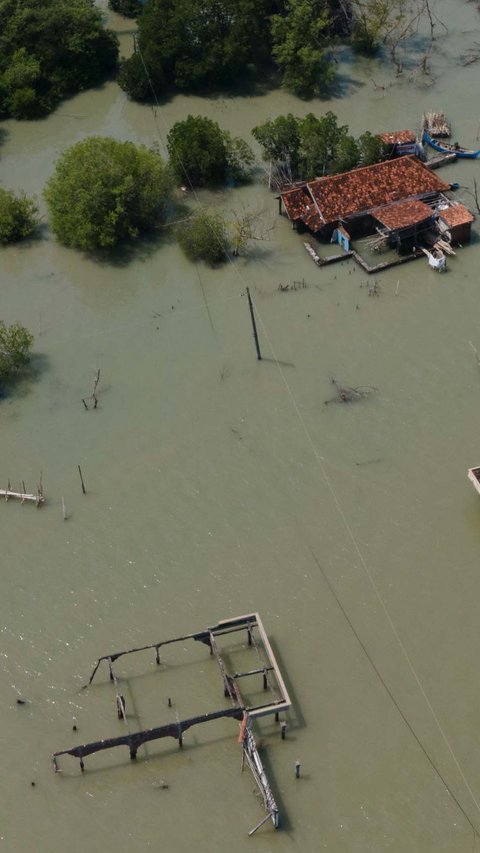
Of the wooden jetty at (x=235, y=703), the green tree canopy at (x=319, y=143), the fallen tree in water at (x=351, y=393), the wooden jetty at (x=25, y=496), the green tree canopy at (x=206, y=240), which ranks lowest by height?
the wooden jetty at (x=235, y=703)

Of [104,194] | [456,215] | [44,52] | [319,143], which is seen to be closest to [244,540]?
[104,194]

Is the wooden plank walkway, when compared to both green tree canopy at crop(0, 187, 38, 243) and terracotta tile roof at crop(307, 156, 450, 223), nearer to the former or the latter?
green tree canopy at crop(0, 187, 38, 243)

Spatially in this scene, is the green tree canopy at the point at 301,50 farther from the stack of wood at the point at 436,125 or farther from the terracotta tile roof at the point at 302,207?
the terracotta tile roof at the point at 302,207

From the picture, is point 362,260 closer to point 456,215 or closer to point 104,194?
point 456,215

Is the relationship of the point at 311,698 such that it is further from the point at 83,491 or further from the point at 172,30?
the point at 172,30

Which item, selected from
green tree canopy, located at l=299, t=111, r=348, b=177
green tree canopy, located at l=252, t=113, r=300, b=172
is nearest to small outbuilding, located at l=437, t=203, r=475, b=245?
green tree canopy, located at l=299, t=111, r=348, b=177

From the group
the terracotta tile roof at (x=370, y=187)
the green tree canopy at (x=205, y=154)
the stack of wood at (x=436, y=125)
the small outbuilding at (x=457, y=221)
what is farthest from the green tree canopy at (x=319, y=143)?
the small outbuilding at (x=457, y=221)
